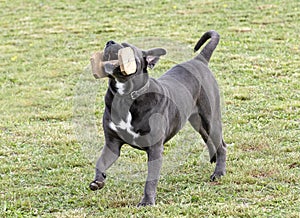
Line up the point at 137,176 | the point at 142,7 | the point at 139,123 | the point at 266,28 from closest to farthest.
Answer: the point at 139,123 → the point at 137,176 → the point at 266,28 → the point at 142,7

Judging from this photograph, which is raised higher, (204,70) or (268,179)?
(204,70)

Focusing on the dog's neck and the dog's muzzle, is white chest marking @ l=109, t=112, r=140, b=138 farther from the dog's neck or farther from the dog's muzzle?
the dog's muzzle

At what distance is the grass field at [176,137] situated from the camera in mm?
5152

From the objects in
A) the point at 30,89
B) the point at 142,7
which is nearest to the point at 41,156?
the point at 30,89

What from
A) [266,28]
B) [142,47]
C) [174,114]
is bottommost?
[266,28]

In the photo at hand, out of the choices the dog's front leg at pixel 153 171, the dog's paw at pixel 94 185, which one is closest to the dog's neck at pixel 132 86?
the dog's front leg at pixel 153 171

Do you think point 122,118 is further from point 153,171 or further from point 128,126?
point 153,171

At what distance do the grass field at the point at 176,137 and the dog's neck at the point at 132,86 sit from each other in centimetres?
53

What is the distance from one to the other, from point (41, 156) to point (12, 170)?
478mm

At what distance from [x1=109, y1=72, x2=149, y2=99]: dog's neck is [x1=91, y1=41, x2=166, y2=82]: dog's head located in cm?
4

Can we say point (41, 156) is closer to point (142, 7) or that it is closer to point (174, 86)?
point (174, 86)

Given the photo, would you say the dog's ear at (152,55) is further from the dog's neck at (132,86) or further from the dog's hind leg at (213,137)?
the dog's hind leg at (213,137)

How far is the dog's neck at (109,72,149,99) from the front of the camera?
470 centimetres

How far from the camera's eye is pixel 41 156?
6.53 m
